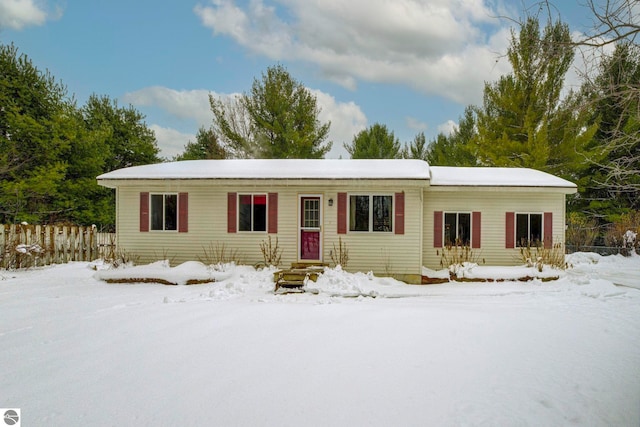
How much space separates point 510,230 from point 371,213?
4.32 meters

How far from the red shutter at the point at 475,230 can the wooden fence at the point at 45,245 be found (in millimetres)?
10783

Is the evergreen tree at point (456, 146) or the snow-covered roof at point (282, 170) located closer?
the snow-covered roof at point (282, 170)

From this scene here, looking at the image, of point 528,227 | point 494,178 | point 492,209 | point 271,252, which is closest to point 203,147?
point 271,252

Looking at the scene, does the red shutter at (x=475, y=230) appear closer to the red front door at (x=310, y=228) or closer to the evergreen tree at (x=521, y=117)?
the red front door at (x=310, y=228)

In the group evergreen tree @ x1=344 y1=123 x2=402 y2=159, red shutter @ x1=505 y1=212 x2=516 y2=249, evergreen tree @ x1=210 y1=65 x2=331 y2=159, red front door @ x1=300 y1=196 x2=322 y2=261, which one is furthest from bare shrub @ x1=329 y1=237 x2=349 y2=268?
evergreen tree @ x1=344 y1=123 x2=402 y2=159

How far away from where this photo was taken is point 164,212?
10.8 m

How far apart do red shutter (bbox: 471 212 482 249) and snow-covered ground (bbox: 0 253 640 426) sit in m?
2.94

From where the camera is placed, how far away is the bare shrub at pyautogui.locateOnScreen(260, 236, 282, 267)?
10334 mm

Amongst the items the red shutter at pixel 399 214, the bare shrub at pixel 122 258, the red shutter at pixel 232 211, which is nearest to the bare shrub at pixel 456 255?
the red shutter at pixel 399 214

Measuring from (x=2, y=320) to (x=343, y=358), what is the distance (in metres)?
5.70

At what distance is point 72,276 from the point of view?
34.6ft

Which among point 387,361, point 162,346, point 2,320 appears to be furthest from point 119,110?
point 387,361

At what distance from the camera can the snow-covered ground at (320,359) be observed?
3123 millimetres

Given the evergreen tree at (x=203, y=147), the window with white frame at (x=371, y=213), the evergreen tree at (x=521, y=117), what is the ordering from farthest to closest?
the evergreen tree at (x=203, y=147) < the evergreen tree at (x=521, y=117) < the window with white frame at (x=371, y=213)
